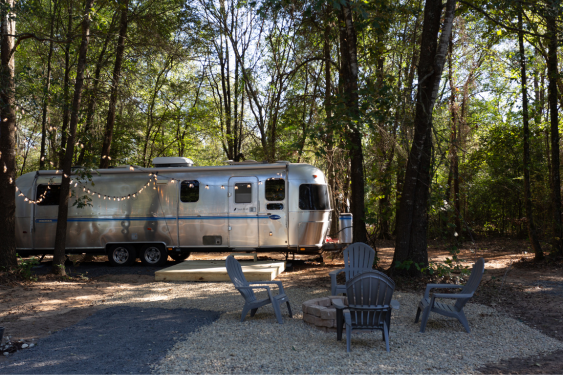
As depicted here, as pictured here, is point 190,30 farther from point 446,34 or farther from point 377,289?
point 377,289

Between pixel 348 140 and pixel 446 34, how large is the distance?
2.54 metres

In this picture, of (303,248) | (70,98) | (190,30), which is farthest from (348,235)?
(190,30)

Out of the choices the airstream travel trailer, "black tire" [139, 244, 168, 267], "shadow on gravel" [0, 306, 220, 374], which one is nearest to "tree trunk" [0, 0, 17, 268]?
the airstream travel trailer

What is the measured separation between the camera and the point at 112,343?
15.3ft

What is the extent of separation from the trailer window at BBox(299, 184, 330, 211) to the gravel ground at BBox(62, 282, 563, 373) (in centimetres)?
417

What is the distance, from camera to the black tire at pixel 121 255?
11055 mm

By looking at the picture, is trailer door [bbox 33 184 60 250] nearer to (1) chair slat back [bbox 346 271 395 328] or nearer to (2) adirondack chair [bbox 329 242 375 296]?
(2) adirondack chair [bbox 329 242 375 296]

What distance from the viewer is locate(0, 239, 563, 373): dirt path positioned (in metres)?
5.16

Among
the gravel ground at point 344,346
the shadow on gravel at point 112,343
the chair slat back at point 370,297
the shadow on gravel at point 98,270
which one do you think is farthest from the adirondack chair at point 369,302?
the shadow on gravel at point 98,270

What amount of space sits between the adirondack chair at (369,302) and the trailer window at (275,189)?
A: 598cm

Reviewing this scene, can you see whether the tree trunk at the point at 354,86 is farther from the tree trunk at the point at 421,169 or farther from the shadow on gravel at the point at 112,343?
the shadow on gravel at the point at 112,343

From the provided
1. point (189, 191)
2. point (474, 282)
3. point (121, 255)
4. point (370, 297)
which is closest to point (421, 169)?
point (474, 282)

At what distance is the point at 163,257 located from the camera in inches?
434

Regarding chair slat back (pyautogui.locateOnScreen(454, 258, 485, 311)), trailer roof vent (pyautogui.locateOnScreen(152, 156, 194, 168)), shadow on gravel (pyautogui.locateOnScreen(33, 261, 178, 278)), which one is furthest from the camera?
trailer roof vent (pyautogui.locateOnScreen(152, 156, 194, 168))
